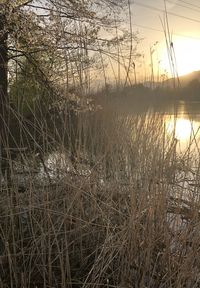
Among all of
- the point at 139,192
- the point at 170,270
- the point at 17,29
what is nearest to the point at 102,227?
the point at 139,192

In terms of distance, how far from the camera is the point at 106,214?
256 centimetres

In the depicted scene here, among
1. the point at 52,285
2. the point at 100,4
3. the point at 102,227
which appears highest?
the point at 100,4

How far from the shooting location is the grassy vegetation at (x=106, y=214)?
7.32ft

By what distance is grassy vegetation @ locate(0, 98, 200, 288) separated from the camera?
7.32 ft

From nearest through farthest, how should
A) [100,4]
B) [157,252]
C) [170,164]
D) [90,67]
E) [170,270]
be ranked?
[170,270] < [157,252] < [90,67] < [170,164] < [100,4]

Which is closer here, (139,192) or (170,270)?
(170,270)

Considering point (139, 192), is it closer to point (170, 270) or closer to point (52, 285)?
point (170, 270)

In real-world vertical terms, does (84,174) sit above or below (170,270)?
above

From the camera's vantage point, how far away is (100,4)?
8.23 m

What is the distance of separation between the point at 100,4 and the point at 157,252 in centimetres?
656

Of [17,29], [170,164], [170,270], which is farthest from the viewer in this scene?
[17,29]

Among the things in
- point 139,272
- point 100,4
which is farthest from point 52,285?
point 100,4

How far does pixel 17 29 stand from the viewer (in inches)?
245

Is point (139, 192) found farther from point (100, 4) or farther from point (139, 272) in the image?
point (100, 4)
